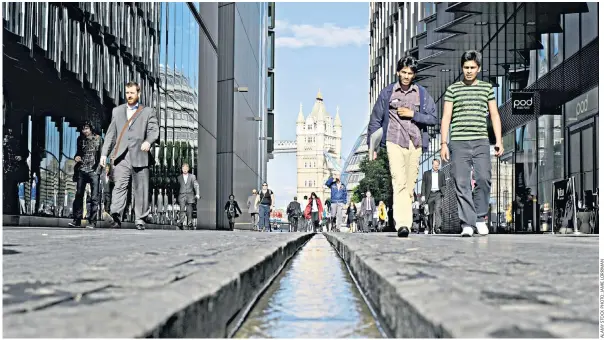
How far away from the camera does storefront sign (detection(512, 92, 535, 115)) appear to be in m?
23.7

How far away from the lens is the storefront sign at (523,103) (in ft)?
77.8

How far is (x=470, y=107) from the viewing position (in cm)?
928

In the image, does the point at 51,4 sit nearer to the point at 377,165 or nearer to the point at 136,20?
the point at 136,20

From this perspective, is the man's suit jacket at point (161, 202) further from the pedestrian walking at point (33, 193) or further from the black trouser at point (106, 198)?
the pedestrian walking at point (33, 193)

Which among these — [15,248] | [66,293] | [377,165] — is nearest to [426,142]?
[15,248]

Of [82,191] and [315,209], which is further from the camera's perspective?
[315,209]

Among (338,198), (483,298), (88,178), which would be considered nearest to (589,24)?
(338,198)

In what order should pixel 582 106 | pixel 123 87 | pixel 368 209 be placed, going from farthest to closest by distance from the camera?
pixel 368 209, pixel 123 87, pixel 582 106

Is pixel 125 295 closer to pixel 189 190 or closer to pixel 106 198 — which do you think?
pixel 106 198

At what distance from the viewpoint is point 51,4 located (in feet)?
49.9

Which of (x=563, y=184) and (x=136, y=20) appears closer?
(x=563, y=184)

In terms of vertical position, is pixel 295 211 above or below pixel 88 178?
below

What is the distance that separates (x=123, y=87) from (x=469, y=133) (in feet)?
42.9

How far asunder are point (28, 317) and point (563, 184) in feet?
50.8
